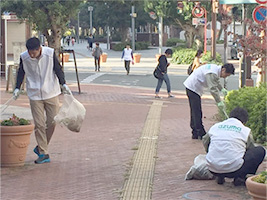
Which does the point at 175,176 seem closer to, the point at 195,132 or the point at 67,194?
the point at 67,194

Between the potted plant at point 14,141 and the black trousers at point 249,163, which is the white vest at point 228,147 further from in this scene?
the potted plant at point 14,141

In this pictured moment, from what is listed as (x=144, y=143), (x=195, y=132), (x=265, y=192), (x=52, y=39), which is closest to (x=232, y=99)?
(x=195, y=132)

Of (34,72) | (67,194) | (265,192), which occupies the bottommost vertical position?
(67,194)

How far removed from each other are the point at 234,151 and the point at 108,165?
8.06ft

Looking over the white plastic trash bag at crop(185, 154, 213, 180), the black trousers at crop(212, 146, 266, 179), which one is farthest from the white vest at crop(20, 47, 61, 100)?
the black trousers at crop(212, 146, 266, 179)

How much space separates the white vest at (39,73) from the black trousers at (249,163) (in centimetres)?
300

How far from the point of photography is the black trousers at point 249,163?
300 inches

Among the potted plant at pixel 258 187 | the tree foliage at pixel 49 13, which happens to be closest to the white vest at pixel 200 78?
the potted plant at pixel 258 187

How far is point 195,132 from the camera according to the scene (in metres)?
11.8

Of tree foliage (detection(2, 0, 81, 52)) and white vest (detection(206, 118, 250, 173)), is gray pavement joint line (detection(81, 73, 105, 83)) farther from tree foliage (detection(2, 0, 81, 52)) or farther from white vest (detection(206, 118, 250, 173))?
white vest (detection(206, 118, 250, 173))

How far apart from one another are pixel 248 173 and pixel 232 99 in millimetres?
4997

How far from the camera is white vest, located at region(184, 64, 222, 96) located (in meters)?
10.8

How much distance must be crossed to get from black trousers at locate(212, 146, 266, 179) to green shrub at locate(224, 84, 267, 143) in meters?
3.41

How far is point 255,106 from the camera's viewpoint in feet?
37.0
